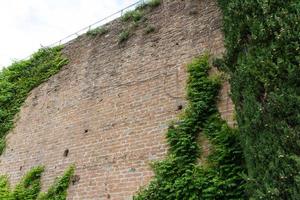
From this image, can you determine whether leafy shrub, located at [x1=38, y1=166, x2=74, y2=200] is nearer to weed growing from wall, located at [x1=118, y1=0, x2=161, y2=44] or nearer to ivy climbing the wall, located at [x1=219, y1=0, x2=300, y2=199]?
weed growing from wall, located at [x1=118, y1=0, x2=161, y2=44]

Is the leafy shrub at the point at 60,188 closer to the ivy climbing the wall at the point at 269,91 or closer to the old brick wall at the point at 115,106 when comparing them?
the old brick wall at the point at 115,106

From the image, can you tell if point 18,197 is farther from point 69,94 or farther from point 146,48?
point 146,48

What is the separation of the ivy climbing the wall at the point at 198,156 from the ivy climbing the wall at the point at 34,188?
6.24 feet

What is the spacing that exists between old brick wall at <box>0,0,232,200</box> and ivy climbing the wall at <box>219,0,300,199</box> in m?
1.71

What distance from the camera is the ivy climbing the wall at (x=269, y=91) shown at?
3574mm

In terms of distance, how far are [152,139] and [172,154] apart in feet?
2.05

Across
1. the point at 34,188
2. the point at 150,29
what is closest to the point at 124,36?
the point at 150,29

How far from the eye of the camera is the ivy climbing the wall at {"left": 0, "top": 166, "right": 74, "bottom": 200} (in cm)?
745

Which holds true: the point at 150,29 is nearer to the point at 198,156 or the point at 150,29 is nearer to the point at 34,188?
the point at 198,156

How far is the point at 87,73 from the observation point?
886 centimetres

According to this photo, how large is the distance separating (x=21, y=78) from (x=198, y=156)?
6.48 meters

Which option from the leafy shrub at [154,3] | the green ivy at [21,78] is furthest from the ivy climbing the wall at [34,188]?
the leafy shrub at [154,3]

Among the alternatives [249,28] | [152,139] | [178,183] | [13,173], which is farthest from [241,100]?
[13,173]

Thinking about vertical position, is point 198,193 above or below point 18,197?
above
